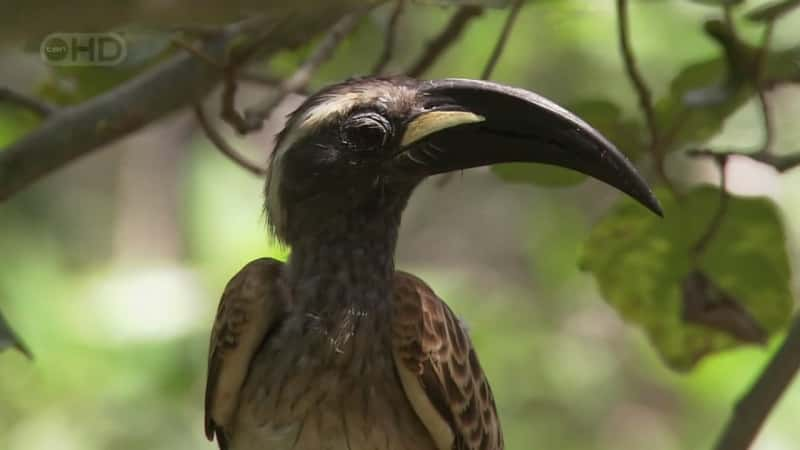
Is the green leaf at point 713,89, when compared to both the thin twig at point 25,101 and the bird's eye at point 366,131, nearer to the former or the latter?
the bird's eye at point 366,131

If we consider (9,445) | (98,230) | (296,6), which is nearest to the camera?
(296,6)

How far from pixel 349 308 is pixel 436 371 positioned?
0.67ft

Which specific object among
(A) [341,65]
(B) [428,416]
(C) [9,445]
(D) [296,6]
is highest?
(A) [341,65]

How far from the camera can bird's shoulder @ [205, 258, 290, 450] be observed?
281 cm

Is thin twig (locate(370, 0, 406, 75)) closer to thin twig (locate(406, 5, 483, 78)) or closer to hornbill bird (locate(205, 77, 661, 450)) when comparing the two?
thin twig (locate(406, 5, 483, 78))

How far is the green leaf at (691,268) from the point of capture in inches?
123

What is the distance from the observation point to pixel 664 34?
16.6 ft

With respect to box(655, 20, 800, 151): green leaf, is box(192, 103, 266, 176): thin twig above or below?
above

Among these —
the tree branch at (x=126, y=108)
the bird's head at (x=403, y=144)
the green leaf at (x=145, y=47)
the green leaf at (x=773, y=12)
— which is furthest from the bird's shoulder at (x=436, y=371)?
the green leaf at (x=773, y=12)

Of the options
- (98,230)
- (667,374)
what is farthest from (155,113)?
(98,230)

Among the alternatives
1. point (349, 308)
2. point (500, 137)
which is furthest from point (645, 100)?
point (349, 308)

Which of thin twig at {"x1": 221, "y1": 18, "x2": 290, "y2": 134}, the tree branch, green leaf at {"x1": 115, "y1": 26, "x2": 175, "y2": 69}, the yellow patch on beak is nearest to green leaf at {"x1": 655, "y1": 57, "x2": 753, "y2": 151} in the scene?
the yellow patch on beak

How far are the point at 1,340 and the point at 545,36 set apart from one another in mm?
3308

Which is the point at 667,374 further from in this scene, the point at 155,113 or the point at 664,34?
the point at 155,113
